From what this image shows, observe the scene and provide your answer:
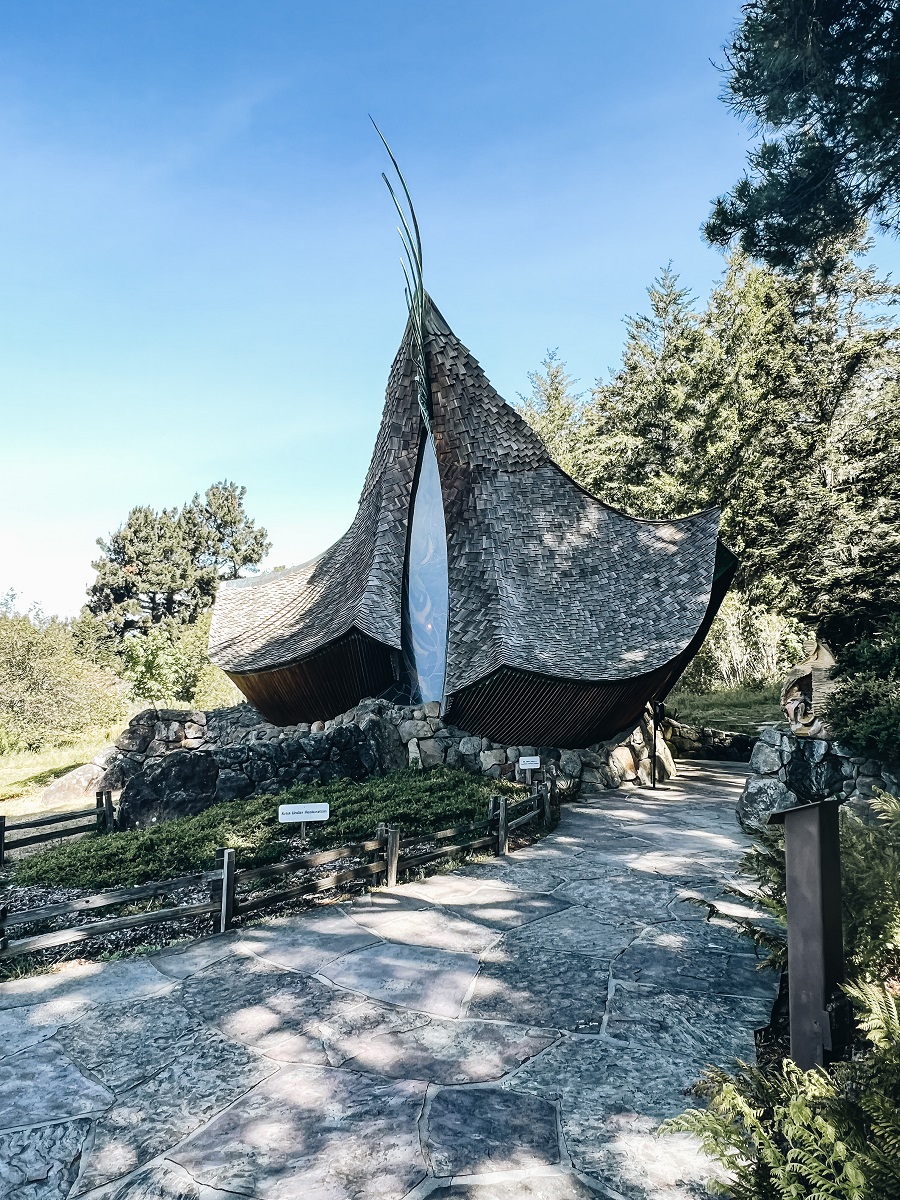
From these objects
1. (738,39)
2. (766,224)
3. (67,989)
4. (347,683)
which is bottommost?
(67,989)

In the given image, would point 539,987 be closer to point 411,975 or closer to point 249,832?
point 411,975

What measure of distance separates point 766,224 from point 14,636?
2381 centimetres

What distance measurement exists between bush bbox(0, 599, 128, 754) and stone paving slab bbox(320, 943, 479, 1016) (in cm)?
2176

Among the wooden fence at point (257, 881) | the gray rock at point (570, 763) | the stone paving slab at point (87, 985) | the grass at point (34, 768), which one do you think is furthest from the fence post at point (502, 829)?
the grass at point (34, 768)

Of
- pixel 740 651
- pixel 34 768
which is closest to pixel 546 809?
pixel 34 768

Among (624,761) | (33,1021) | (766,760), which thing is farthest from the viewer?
(624,761)

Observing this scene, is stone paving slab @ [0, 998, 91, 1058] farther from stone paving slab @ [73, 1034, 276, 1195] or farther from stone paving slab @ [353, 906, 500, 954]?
stone paving slab @ [353, 906, 500, 954]

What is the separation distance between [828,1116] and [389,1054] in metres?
2.30

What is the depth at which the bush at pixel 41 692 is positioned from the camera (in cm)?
2388

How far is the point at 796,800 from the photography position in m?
8.97

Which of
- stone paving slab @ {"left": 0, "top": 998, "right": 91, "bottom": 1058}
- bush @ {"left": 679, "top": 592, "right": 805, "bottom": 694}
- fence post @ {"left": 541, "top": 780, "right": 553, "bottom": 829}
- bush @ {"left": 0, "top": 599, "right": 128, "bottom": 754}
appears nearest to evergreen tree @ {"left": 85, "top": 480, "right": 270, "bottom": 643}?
bush @ {"left": 0, "top": 599, "right": 128, "bottom": 754}

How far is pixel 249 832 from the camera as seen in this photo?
8.45 m

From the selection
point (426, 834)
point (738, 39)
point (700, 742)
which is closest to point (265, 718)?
point (426, 834)

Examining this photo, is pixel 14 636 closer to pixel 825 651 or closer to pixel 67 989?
pixel 67 989
